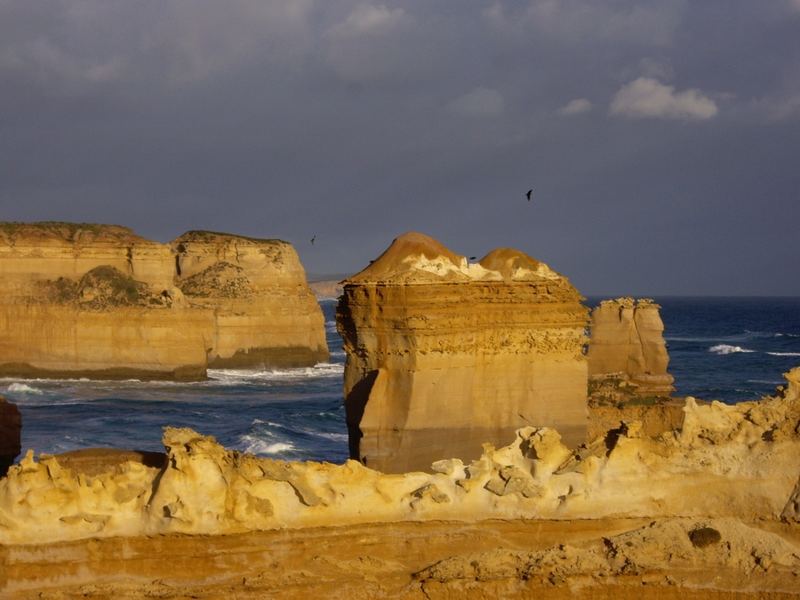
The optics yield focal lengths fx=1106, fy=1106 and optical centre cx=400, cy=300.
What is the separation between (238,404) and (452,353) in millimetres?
26792

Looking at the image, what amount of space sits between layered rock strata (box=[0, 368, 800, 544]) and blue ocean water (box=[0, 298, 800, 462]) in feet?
50.1

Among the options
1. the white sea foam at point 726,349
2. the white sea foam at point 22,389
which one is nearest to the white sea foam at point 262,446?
the white sea foam at point 22,389

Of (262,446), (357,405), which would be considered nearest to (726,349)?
(262,446)

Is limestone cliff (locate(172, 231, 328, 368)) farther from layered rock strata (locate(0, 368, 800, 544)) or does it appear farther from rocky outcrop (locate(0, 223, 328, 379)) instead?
layered rock strata (locate(0, 368, 800, 544))

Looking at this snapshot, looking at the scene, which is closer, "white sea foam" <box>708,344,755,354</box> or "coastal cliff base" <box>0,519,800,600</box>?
"coastal cliff base" <box>0,519,800,600</box>

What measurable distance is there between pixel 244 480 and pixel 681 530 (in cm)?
358

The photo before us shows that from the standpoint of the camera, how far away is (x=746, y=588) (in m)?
8.73

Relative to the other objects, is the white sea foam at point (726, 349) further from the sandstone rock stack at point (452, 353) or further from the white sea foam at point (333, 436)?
the sandstone rock stack at point (452, 353)

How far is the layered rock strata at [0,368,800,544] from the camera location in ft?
27.6

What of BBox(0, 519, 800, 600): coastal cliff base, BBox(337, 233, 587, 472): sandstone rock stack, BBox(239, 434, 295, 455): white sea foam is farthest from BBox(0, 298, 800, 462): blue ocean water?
BBox(0, 519, 800, 600): coastal cliff base

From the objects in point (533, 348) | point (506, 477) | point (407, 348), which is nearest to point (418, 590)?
point (506, 477)

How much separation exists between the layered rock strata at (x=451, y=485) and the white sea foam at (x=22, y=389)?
36.9 metres

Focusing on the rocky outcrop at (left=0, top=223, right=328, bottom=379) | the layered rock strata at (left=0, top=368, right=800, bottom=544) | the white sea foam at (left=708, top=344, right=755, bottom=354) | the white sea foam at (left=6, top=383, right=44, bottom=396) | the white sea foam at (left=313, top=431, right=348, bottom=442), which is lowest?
the white sea foam at (left=313, top=431, right=348, bottom=442)

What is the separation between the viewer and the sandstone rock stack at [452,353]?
14.2 meters
